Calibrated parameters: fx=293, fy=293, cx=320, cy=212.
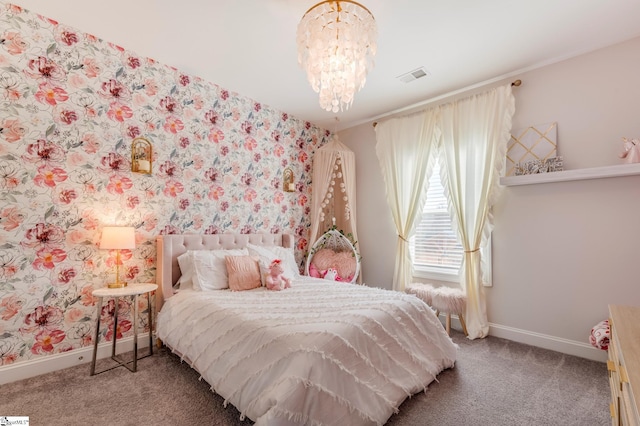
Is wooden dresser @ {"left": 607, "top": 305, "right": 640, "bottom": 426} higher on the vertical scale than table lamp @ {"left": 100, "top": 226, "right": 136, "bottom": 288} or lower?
lower

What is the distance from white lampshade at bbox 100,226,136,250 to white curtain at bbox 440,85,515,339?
3446 millimetres

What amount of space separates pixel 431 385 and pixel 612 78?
3186mm

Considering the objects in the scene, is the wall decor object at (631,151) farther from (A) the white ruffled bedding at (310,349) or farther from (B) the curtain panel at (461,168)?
(A) the white ruffled bedding at (310,349)

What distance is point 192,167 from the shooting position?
11.0 feet

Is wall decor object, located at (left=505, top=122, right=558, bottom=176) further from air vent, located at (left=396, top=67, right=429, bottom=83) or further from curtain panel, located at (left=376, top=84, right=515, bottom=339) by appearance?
air vent, located at (left=396, top=67, right=429, bottom=83)

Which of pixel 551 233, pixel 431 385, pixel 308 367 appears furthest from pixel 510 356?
Result: pixel 308 367

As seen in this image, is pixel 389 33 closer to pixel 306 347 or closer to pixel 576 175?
pixel 576 175

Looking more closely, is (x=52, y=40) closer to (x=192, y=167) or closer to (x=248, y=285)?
(x=192, y=167)

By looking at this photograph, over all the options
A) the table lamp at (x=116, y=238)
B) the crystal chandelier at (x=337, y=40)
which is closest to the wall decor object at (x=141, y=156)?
the table lamp at (x=116, y=238)

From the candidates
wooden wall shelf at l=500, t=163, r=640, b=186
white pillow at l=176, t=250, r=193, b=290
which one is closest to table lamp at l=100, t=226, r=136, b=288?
white pillow at l=176, t=250, r=193, b=290

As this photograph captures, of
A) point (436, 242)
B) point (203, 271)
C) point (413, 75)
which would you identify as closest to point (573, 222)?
point (436, 242)

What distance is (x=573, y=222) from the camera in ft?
9.33

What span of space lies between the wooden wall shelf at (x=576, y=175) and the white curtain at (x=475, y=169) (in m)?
0.23

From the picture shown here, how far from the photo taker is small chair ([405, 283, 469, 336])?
3.19 metres
